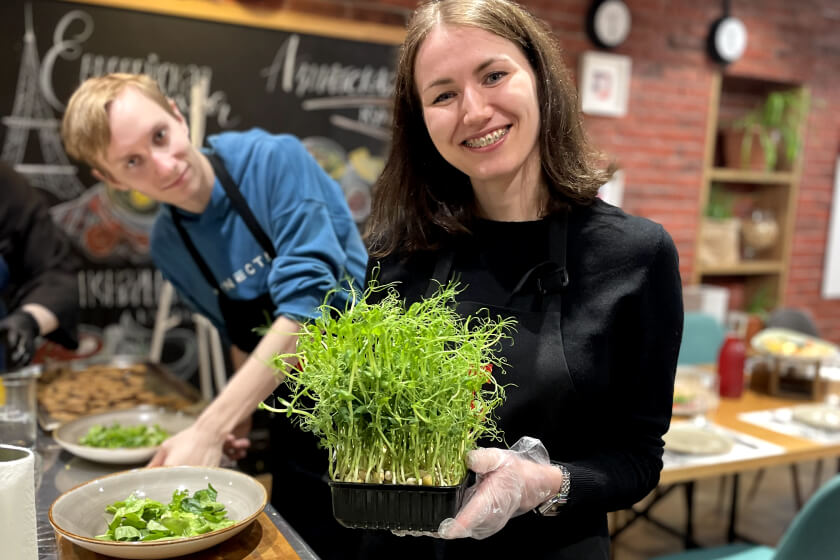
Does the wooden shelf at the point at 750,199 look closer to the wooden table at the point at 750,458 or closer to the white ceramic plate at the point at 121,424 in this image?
the wooden table at the point at 750,458

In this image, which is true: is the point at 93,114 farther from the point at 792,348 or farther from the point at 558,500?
the point at 792,348

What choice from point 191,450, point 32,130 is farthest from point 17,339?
point 32,130

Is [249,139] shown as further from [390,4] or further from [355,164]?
[390,4]

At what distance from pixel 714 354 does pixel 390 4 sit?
2.42 m

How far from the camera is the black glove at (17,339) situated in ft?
6.65

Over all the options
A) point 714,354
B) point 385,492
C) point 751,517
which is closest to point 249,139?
point 385,492

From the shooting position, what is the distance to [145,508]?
116 cm

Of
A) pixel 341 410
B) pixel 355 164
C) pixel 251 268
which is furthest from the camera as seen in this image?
pixel 355 164

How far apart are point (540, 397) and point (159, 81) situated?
251cm

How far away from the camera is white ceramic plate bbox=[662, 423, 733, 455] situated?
2.14 m

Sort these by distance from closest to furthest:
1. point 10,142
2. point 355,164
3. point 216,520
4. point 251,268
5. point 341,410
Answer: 1. point 341,410
2. point 216,520
3. point 251,268
4. point 10,142
5. point 355,164

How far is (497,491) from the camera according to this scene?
1.00 m

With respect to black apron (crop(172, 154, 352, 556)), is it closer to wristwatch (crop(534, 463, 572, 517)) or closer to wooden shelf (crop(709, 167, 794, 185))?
wristwatch (crop(534, 463, 572, 517))

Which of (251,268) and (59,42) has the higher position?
(59,42)
